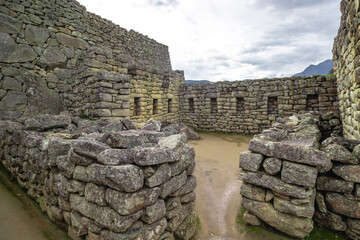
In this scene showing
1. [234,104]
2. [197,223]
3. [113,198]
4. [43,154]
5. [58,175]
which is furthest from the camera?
[234,104]

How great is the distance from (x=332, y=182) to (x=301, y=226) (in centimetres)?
85

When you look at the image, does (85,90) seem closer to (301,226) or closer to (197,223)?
(197,223)

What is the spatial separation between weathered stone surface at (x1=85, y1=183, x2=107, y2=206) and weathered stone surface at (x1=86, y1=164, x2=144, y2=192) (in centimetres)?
12

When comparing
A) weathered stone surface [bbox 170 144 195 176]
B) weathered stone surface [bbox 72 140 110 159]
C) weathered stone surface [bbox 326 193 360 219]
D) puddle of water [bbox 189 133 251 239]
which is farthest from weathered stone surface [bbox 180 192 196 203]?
weathered stone surface [bbox 326 193 360 219]

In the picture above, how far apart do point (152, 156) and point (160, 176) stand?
318 millimetres

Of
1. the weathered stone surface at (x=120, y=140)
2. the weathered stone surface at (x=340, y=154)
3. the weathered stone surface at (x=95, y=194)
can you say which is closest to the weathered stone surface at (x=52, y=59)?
the weathered stone surface at (x=120, y=140)

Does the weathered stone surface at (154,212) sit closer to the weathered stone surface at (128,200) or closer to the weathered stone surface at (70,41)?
the weathered stone surface at (128,200)

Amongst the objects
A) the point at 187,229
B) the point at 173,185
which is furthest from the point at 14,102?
the point at 187,229

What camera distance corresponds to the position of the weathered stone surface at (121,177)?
6.54 feet

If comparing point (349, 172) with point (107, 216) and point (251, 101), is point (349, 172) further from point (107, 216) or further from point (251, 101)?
point (251, 101)

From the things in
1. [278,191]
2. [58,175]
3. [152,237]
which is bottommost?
[152,237]

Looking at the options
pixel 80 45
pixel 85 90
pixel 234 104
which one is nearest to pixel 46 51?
pixel 80 45

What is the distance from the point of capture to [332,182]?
2.88 m

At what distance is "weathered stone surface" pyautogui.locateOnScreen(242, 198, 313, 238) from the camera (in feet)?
9.38
